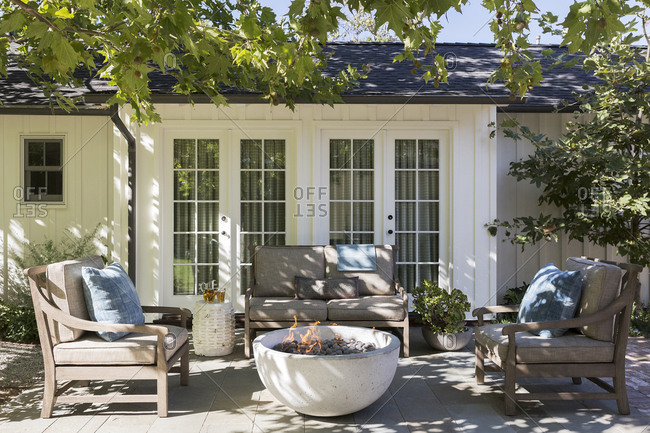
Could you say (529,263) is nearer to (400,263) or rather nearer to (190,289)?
(400,263)

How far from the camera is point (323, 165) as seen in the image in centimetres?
705

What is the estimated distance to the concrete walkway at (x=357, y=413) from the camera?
3793 mm

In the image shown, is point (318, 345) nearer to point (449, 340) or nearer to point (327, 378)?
point (327, 378)

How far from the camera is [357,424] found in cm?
385

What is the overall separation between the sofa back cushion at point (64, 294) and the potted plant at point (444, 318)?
3.20 m

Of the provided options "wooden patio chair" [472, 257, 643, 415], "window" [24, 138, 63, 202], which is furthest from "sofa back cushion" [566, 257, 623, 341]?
"window" [24, 138, 63, 202]

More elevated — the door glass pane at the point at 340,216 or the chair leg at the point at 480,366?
the door glass pane at the point at 340,216

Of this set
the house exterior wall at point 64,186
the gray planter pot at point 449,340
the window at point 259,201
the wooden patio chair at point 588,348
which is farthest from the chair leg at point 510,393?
the house exterior wall at point 64,186

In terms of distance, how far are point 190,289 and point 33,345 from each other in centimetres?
174

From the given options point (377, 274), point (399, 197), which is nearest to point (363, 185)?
point (399, 197)

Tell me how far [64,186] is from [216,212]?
7.04 ft

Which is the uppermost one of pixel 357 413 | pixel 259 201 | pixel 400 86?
pixel 400 86

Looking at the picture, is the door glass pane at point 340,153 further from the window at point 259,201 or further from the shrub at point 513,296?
the shrub at point 513,296

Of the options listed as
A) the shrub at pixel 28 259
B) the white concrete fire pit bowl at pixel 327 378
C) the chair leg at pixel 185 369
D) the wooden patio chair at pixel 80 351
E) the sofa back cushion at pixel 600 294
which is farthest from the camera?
the shrub at pixel 28 259
